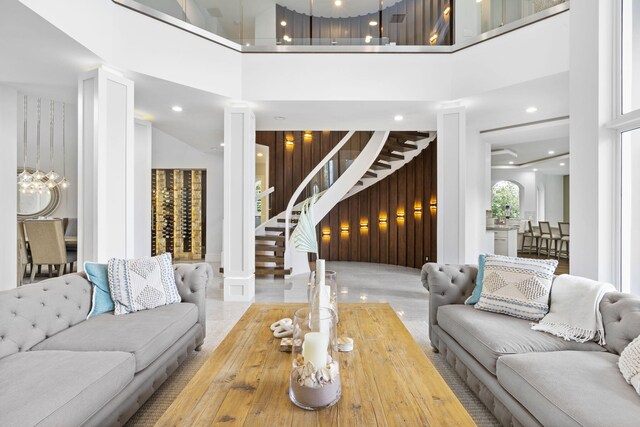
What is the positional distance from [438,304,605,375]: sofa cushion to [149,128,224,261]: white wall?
6998 millimetres

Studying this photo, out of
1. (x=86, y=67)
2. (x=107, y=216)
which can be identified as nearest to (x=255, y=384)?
(x=107, y=216)

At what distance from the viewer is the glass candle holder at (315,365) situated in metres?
1.27

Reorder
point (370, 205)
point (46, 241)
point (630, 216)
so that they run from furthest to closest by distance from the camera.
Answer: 1. point (370, 205)
2. point (46, 241)
3. point (630, 216)

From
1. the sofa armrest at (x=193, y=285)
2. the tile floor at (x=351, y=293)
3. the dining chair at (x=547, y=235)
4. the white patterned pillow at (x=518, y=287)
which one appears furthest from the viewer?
the dining chair at (x=547, y=235)

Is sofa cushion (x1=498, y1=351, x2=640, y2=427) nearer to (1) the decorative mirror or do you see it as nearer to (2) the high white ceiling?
(2) the high white ceiling

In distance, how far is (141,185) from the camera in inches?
222

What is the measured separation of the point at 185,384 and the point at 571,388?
7.60 feet

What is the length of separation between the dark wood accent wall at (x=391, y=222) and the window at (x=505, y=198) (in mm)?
5849

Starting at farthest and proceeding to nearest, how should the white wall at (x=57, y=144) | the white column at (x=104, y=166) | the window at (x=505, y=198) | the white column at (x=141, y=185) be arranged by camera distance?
the window at (x=505, y=198) → the white wall at (x=57, y=144) → the white column at (x=141, y=185) → the white column at (x=104, y=166)

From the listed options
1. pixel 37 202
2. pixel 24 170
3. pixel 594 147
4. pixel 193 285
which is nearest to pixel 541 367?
pixel 594 147

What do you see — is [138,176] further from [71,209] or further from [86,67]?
[71,209]

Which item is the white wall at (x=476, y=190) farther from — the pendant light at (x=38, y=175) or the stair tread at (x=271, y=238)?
the pendant light at (x=38, y=175)

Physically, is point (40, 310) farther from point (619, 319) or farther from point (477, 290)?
point (619, 319)

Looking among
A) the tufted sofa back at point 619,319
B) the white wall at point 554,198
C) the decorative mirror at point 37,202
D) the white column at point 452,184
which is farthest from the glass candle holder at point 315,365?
the white wall at point 554,198
